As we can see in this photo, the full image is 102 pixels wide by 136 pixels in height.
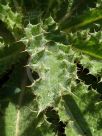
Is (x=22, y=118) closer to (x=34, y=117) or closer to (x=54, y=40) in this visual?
(x=34, y=117)

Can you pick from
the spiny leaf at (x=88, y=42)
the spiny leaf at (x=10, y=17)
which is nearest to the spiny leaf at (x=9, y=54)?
the spiny leaf at (x=10, y=17)

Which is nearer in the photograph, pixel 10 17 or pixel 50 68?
pixel 50 68

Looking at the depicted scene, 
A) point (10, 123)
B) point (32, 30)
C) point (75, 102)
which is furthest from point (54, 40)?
point (10, 123)

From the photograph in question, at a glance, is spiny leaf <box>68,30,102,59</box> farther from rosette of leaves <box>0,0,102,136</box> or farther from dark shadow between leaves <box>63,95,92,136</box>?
dark shadow between leaves <box>63,95,92,136</box>

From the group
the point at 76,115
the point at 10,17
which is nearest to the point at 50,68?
the point at 76,115

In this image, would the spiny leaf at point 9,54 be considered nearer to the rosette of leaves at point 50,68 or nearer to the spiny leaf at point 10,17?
the rosette of leaves at point 50,68

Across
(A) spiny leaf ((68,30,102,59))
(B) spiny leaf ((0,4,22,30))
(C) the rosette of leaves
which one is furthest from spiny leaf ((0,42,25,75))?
(A) spiny leaf ((68,30,102,59))

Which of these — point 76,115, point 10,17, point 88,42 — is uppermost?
point 10,17

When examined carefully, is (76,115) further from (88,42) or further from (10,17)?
(10,17)
